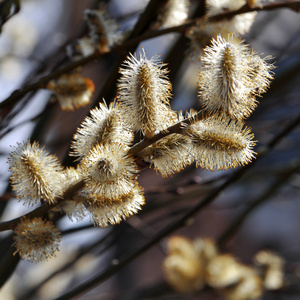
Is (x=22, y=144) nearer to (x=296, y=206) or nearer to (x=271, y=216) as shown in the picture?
(x=296, y=206)

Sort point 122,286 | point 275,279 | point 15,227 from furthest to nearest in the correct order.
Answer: point 122,286
point 275,279
point 15,227

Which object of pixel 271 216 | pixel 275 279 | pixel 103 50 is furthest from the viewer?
pixel 271 216

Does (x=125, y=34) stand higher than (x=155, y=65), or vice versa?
(x=155, y=65)

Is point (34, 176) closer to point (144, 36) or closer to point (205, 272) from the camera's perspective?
point (144, 36)

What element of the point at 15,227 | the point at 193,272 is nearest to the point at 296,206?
the point at 193,272

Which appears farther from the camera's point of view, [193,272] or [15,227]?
[193,272]

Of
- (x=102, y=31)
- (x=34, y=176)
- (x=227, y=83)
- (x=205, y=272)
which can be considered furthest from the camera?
(x=205, y=272)

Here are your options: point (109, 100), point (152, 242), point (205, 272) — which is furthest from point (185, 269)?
point (109, 100)

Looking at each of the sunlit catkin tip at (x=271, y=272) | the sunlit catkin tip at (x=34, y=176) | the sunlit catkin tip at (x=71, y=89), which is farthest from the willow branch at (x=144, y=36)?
Answer: the sunlit catkin tip at (x=271, y=272)
